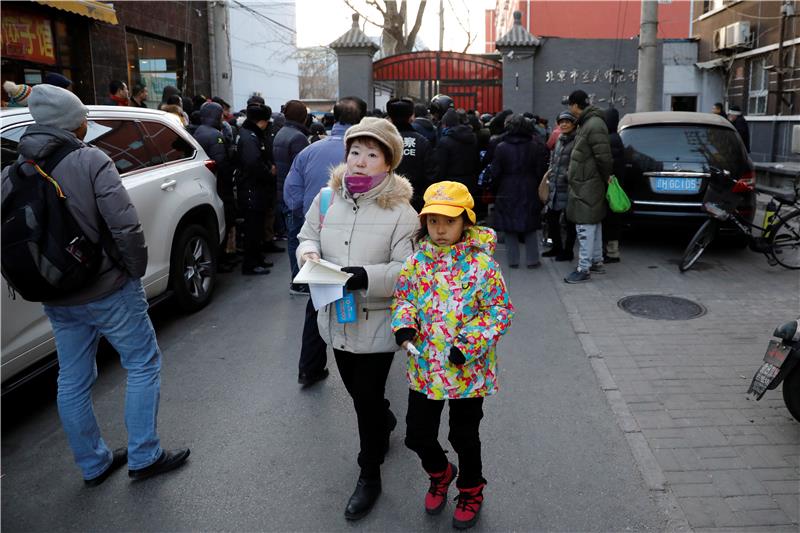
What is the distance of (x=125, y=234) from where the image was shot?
3201 mm

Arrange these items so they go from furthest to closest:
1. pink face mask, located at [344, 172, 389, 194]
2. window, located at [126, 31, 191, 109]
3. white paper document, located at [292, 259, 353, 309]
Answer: window, located at [126, 31, 191, 109]
pink face mask, located at [344, 172, 389, 194]
white paper document, located at [292, 259, 353, 309]

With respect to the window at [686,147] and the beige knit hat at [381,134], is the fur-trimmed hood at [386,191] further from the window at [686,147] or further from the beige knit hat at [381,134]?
the window at [686,147]

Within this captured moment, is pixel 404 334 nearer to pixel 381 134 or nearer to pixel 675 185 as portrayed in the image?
pixel 381 134

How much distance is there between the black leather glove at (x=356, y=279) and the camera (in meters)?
2.99

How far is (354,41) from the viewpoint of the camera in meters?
18.3

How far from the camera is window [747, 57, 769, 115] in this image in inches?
695

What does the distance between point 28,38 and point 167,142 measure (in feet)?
26.8

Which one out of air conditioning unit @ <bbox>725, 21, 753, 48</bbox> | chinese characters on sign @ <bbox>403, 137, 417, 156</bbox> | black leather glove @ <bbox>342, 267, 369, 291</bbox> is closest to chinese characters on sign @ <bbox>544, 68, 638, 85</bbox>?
air conditioning unit @ <bbox>725, 21, 753, 48</bbox>

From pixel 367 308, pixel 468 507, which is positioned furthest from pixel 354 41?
pixel 468 507

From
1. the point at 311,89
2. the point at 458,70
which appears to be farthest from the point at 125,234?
the point at 311,89

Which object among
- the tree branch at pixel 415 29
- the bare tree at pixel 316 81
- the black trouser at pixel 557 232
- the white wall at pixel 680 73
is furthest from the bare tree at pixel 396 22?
the bare tree at pixel 316 81

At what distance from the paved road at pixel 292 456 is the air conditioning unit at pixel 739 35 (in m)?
15.3

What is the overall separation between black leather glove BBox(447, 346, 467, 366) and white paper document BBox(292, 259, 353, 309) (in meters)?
0.54

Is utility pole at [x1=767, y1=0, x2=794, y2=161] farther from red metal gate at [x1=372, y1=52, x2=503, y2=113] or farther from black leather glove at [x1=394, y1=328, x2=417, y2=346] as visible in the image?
black leather glove at [x1=394, y1=328, x2=417, y2=346]
